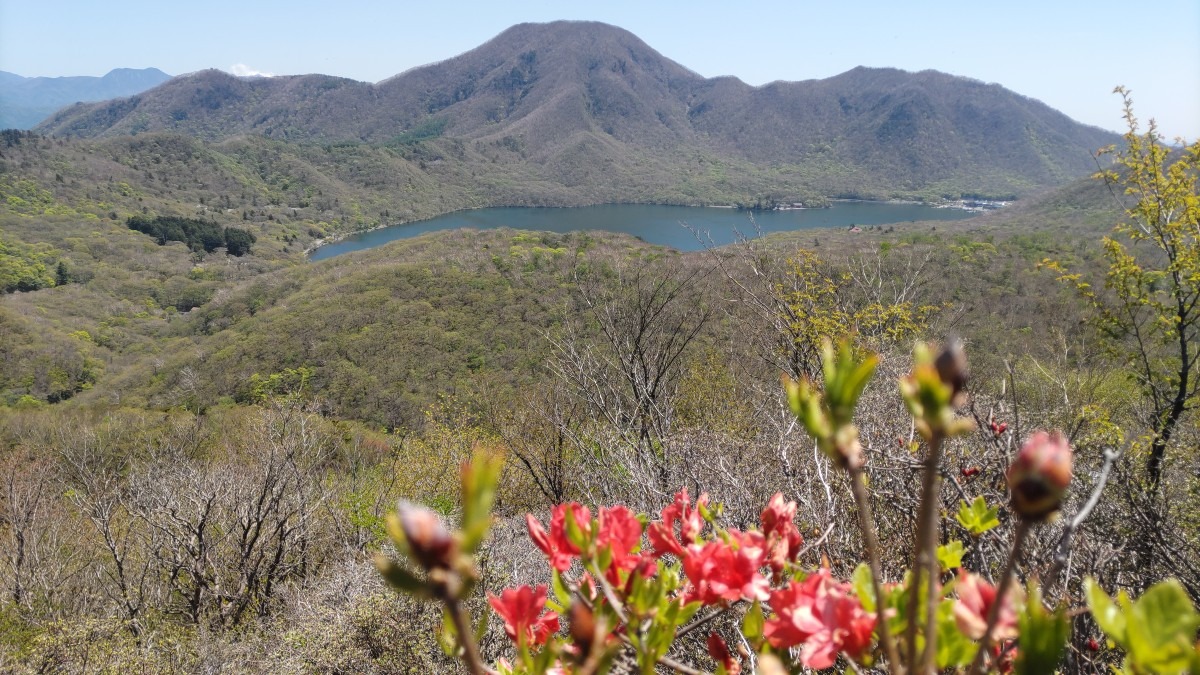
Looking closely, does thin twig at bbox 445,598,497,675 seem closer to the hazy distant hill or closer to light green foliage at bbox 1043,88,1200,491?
light green foliage at bbox 1043,88,1200,491

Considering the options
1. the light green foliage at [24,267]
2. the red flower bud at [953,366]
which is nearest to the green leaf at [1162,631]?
the red flower bud at [953,366]

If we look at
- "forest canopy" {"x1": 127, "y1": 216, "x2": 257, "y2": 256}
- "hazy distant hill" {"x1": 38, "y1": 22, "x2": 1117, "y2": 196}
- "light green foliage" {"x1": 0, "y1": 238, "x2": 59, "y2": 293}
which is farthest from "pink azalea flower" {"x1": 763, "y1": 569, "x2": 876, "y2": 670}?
"hazy distant hill" {"x1": 38, "y1": 22, "x2": 1117, "y2": 196}

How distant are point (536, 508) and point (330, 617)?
5.10 meters

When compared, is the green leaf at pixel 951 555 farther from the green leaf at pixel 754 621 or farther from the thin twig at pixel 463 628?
the thin twig at pixel 463 628

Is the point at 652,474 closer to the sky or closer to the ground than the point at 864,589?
closer to the ground

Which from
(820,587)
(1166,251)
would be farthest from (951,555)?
(1166,251)

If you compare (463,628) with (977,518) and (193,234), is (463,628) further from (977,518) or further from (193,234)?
(193,234)

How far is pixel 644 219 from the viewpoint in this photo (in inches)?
3708

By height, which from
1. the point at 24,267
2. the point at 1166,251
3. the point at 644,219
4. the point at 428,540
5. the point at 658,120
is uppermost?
the point at 658,120

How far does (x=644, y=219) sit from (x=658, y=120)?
93166mm

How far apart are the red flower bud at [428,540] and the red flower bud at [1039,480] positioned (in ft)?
1.27

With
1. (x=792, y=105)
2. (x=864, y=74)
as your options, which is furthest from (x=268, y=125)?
(x=864, y=74)

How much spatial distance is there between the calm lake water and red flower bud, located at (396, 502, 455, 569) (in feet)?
239

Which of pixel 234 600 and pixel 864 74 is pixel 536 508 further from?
pixel 864 74
